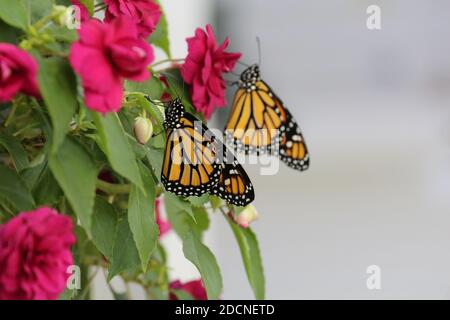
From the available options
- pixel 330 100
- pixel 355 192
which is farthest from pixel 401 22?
pixel 355 192

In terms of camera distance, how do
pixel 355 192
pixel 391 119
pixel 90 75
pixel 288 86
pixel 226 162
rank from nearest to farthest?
pixel 90 75
pixel 226 162
pixel 355 192
pixel 391 119
pixel 288 86

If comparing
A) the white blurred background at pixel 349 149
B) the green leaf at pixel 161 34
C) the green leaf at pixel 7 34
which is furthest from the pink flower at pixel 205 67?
the white blurred background at pixel 349 149

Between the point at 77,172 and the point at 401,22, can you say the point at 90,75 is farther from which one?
the point at 401,22

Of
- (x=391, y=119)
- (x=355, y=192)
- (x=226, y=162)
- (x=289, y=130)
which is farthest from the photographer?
(x=391, y=119)

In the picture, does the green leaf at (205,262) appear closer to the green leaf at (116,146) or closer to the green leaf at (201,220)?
the green leaf at (201,220)

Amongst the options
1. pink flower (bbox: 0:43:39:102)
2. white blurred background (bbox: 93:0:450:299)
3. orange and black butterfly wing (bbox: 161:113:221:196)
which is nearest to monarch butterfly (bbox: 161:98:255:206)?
orange and black butterfly wing (bbox: 161:113:221:196)
